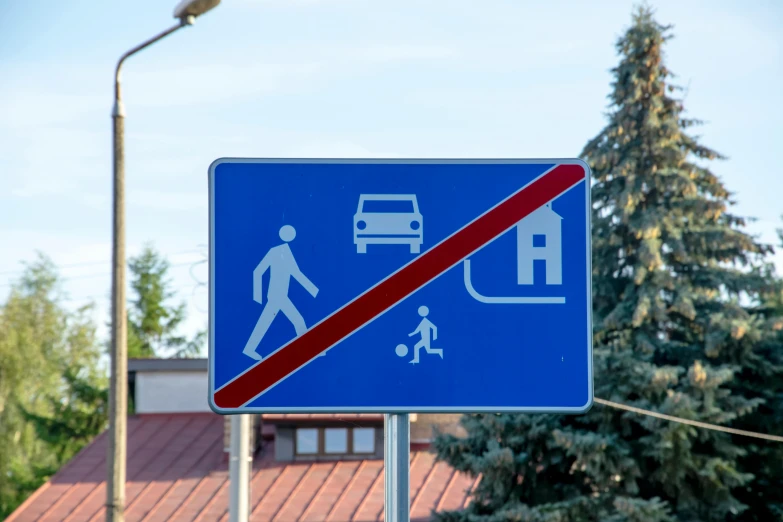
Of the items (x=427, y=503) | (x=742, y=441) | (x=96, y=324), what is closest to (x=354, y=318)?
(x=742, y=441)

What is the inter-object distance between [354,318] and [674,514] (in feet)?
51.6

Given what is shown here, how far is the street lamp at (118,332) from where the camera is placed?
11.3 meters

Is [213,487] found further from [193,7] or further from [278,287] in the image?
[278,287]

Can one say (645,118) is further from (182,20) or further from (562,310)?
(562,310)

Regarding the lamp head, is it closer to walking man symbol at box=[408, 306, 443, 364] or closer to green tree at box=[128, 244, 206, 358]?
walking man symbol at box=[408, 306, 443, 364]

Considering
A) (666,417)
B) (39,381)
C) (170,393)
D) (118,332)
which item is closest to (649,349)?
(666,417)

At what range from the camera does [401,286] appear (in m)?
3.03

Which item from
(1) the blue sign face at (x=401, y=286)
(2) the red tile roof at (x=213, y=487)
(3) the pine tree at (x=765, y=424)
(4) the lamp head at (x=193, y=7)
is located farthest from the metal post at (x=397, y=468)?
(2) the red tile roof at (x=213, y=487)

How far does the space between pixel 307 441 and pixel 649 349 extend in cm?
867

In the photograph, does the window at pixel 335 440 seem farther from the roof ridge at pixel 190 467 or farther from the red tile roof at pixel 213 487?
the roof ridge at pixel 190 467

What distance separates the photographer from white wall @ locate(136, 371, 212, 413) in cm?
2616

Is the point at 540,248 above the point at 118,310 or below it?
above

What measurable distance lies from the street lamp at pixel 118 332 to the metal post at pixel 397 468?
892 cm

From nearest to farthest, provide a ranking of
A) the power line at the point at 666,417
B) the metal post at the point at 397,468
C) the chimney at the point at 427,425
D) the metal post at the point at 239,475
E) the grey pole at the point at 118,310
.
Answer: the metal post at the point at 397,468 < the metal post at the point at 239,475 < the grey pole at the point at 118,310 < the power line at the point at 666,417 < the chimney at the point at 427,425
